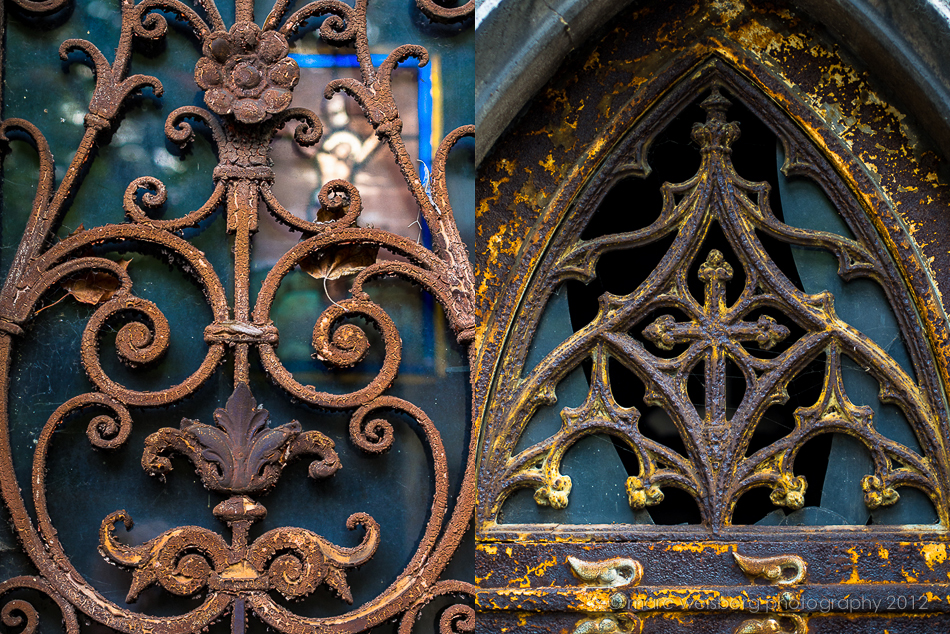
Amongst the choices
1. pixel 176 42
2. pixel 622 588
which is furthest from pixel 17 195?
pixel 622 588

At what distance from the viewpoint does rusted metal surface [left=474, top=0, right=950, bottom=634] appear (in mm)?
1214

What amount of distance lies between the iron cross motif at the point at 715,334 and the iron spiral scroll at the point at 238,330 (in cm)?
41

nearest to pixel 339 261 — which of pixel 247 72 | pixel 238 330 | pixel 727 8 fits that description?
pixel 238 330

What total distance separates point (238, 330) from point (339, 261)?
0.18 m

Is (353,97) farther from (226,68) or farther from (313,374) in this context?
(313,374)

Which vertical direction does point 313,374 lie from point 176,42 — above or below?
below

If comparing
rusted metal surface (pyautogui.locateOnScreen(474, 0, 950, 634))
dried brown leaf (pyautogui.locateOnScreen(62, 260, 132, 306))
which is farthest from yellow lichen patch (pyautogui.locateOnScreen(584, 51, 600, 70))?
dried brown leaf (pyautogui.locateOnScreen(62, 260, 132, 306))

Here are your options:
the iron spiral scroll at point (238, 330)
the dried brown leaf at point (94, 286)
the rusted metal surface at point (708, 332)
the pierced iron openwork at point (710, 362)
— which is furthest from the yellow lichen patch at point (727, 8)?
the dried brown leaf at point (94, 286)

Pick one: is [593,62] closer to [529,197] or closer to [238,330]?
[529,197]

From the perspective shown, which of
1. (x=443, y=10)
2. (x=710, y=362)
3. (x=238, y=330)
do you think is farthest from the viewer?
(x=710, y=362)

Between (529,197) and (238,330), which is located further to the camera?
(529,197)

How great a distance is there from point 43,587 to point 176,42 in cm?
78

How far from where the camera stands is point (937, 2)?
1146 millimetres

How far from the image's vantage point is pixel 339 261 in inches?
42.1
